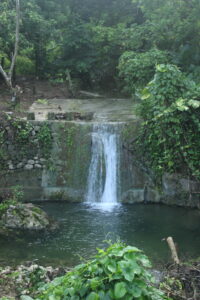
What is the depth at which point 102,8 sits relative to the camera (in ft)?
71.1

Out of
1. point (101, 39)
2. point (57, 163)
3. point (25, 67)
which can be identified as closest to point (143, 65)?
point (57, 163)

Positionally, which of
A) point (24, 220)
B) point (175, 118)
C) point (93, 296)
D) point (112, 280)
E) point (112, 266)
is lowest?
point (24, 220)

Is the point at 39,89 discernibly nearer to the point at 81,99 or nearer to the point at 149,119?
the point at 81,99

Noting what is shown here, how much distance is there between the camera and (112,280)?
339 centimetres

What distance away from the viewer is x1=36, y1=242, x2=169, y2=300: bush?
3318mm

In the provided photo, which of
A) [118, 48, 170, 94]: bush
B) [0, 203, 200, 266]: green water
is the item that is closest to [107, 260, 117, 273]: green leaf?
[0, 203, 200, 266]: green water

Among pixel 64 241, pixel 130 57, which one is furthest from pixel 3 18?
pixel 64 241

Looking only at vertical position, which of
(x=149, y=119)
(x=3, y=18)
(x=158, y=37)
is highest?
(x=3, y=18)

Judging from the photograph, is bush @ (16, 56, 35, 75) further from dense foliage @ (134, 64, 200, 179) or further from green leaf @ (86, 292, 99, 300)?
green leaf @ (86, 292, 99, 300)

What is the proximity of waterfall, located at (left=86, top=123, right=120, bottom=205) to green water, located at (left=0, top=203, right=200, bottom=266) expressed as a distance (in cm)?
95

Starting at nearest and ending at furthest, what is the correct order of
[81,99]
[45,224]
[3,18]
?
1. [45,224]
2. [3,18]
3. [81,99]

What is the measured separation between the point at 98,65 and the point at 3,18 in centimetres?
527

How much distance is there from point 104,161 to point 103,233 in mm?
3823

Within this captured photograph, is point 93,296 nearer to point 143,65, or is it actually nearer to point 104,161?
point 104,161
